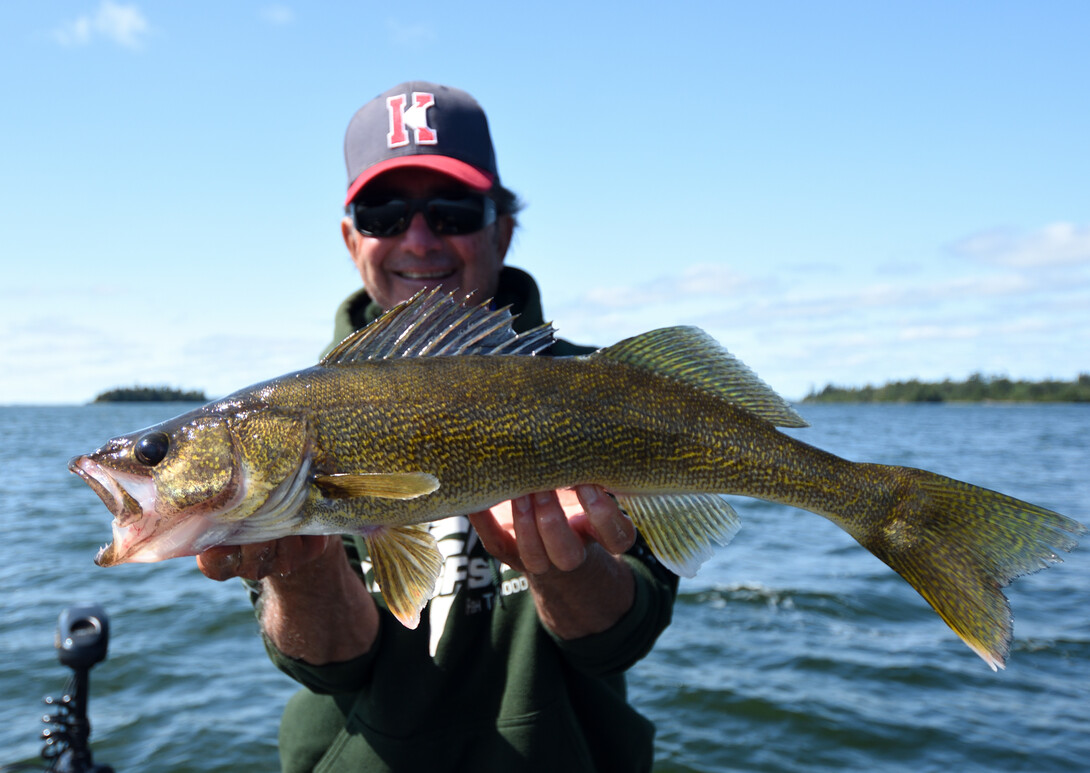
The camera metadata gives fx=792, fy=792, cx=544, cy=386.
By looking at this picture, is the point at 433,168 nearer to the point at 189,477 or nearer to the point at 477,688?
the point at 189,477

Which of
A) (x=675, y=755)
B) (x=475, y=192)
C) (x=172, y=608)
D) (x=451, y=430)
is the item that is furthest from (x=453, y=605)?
(x=172, y=608)

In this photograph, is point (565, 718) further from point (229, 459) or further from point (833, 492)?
point (229, 459)

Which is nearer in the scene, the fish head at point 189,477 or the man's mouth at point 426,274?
the fish head at point 189,477

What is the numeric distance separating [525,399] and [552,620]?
4.12ft

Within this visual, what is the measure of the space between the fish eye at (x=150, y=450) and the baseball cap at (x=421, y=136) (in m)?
2.15

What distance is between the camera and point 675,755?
22.7 feet

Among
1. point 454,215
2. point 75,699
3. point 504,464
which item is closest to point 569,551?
point 504,464

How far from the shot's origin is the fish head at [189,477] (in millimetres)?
2434

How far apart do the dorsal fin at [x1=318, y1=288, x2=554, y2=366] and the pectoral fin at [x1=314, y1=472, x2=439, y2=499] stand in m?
0.45

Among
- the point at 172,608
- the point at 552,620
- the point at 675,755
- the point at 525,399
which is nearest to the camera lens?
the point at 525,399

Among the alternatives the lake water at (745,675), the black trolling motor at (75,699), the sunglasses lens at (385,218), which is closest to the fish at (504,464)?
the sunglasses lens at (385,218)

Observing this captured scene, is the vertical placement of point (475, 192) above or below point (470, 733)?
above

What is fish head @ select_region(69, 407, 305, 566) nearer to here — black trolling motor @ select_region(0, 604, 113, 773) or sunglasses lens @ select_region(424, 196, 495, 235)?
black trolling motor @ select_region(0, 604, 113, 773)

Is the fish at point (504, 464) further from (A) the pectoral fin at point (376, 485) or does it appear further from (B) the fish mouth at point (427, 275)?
(B) the fish mouth at point (427, 275)
